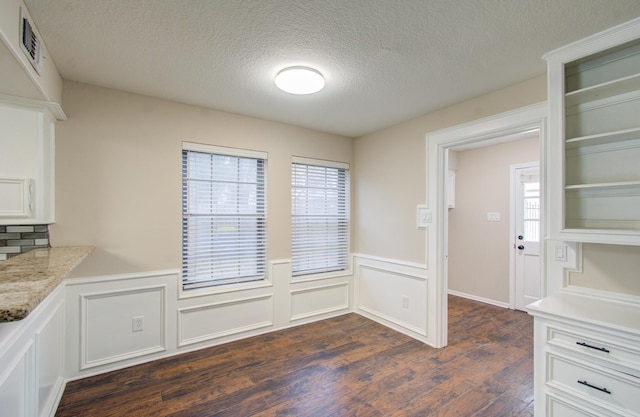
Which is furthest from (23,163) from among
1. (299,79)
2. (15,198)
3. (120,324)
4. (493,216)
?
(493,216)

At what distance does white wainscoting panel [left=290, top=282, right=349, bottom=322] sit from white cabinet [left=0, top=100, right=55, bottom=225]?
2524 millimetres

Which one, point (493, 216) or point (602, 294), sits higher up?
point (493, 216)

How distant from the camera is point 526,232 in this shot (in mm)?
4320

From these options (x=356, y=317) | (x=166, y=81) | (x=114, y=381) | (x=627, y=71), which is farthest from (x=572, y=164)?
(x=114, y=381)

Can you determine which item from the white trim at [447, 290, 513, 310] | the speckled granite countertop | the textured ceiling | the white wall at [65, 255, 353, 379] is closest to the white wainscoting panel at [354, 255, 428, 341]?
the white wall at [65, 255, 353, 379]

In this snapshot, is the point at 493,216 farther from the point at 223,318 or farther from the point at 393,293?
the point at 223,318

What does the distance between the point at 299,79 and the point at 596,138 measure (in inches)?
78.7

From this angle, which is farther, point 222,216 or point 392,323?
point 392,323

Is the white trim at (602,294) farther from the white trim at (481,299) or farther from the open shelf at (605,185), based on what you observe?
the white trim at (481,299)

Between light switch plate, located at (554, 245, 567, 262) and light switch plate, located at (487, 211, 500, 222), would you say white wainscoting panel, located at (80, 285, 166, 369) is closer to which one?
light switch plate, located at (554, 245, 567, 262)

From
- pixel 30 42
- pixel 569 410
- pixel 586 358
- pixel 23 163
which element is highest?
pixel 30 42

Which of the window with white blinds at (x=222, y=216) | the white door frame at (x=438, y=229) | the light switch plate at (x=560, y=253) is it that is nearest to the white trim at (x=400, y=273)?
the white door frame at (x=438, y=229)

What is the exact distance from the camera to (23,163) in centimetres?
206

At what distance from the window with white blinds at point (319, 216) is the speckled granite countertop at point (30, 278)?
225cm
